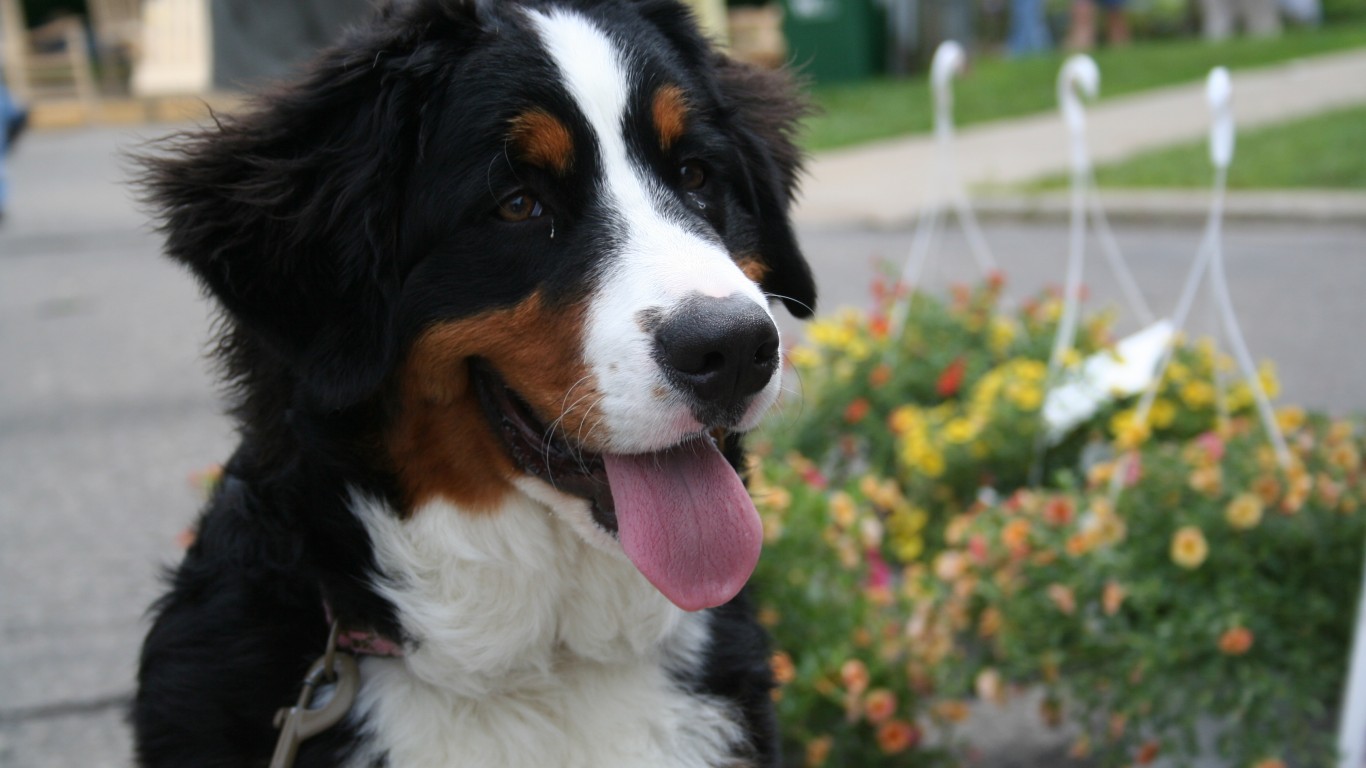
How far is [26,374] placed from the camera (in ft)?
23.6

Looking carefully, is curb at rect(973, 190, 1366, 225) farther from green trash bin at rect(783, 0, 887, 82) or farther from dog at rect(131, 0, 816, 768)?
green trash bin at rect(783, 0, 887, 82)

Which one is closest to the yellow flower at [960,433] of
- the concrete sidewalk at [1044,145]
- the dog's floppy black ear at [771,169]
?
the dog's floppy black ear at [771,169]

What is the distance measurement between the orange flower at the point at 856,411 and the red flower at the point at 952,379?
0.26 m

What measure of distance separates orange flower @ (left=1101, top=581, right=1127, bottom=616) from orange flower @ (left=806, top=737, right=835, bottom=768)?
72 cm

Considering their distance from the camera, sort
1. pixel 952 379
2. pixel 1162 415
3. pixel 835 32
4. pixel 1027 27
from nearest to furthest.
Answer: pixel 1162 415 → pixel 952 379 → pixel 835 32 → pixel 1027 27

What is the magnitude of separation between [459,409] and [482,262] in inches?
9.8

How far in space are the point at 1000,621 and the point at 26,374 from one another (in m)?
5.93

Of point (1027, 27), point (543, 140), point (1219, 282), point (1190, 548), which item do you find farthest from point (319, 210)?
point (1027, 27)

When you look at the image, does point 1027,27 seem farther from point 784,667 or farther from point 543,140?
point 543,140

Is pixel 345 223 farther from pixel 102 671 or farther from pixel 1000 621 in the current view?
pixel 102 671

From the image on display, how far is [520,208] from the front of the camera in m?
2.22

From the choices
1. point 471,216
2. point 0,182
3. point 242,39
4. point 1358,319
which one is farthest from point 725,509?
point 0,182

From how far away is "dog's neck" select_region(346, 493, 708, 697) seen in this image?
225 centimetres

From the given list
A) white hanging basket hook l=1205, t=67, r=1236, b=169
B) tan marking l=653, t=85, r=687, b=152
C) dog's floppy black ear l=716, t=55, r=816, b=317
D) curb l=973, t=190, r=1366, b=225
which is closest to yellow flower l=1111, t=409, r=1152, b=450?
white hanging basket hook l=1205, t=67, r=1236, b=169
